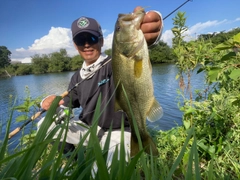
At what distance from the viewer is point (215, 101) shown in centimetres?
361

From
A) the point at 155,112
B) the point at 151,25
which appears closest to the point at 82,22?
the point at 151,25

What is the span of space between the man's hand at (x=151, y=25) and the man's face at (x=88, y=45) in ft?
5.68

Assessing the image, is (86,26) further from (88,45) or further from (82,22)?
(88,45)

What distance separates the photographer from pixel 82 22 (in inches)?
156

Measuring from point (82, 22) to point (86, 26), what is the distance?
151 mm

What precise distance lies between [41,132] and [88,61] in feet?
10.6

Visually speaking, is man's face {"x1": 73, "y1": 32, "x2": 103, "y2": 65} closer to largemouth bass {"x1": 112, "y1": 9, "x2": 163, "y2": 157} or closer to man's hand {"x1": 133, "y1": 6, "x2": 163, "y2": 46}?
man's hand {"x1": 133, "y1": 6, "x2": 163, "y2": 46}

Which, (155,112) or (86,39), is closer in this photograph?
(155,112)

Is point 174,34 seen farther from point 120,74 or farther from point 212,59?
point 120,74

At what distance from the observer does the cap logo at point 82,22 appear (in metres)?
3.92

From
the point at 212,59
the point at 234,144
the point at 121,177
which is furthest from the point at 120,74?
the point at 212,59

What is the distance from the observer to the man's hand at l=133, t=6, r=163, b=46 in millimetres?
2231

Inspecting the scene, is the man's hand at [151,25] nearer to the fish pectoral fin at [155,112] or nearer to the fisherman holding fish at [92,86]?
the fish pectoral fin at [155,112]

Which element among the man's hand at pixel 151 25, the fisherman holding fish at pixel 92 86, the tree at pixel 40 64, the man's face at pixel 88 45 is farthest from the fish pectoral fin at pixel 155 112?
the tree at pixel 40 64
